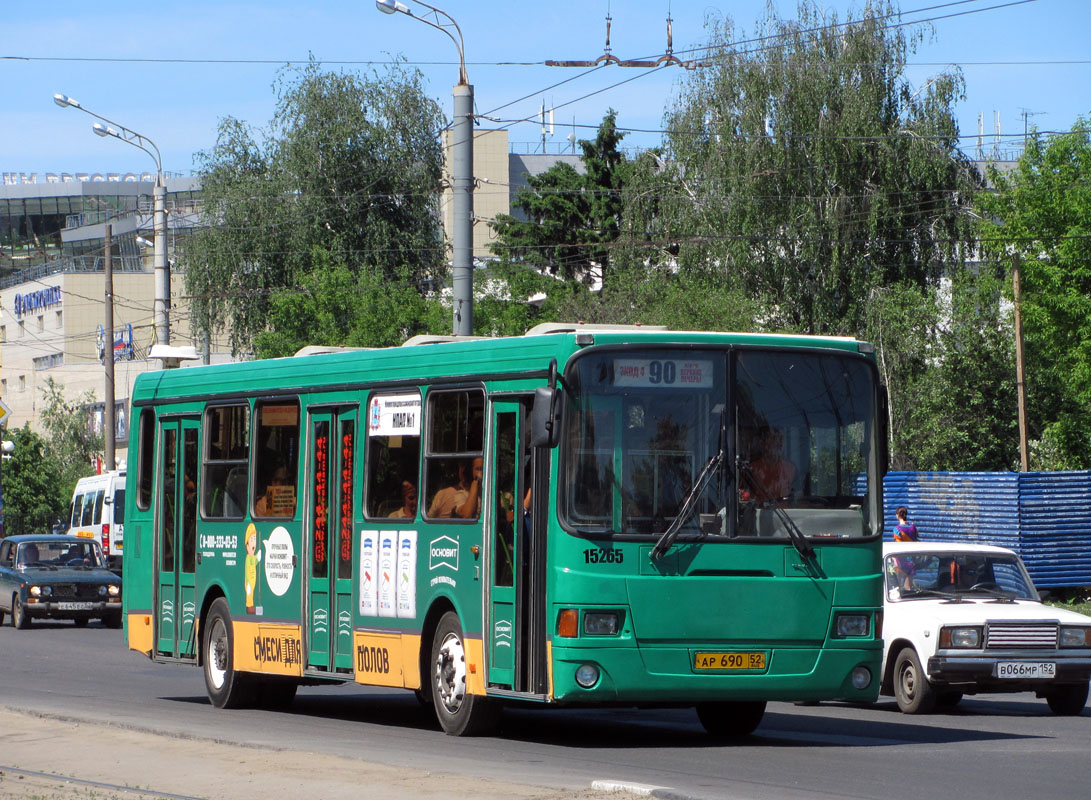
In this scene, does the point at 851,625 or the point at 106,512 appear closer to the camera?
the point at 851,625

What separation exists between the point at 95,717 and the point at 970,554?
789 cm

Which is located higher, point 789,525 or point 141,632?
point 789,525

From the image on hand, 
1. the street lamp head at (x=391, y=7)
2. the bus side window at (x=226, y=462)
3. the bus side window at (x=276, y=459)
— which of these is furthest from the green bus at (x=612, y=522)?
the street lamp head at (x=391, y=7)

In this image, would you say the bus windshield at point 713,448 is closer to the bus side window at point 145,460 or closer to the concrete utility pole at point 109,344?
the bus side window at point 145,460

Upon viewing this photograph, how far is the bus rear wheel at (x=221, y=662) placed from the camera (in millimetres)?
16250

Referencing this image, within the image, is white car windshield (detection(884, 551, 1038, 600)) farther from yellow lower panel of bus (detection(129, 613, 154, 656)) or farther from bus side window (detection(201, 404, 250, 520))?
yellow lower panel of bus (detection(129, 613, 154, 656))

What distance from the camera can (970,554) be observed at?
16.9 meters

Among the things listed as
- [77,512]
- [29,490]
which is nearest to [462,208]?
[77,512]

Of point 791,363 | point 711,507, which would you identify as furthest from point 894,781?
point 791,363

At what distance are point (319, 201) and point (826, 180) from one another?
1620 cm

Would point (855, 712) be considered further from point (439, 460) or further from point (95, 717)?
point (95, 717)

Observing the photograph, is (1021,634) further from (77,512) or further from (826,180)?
(77,512)

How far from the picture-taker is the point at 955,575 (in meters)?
16.8

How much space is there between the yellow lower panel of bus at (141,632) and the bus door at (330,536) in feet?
10.7
